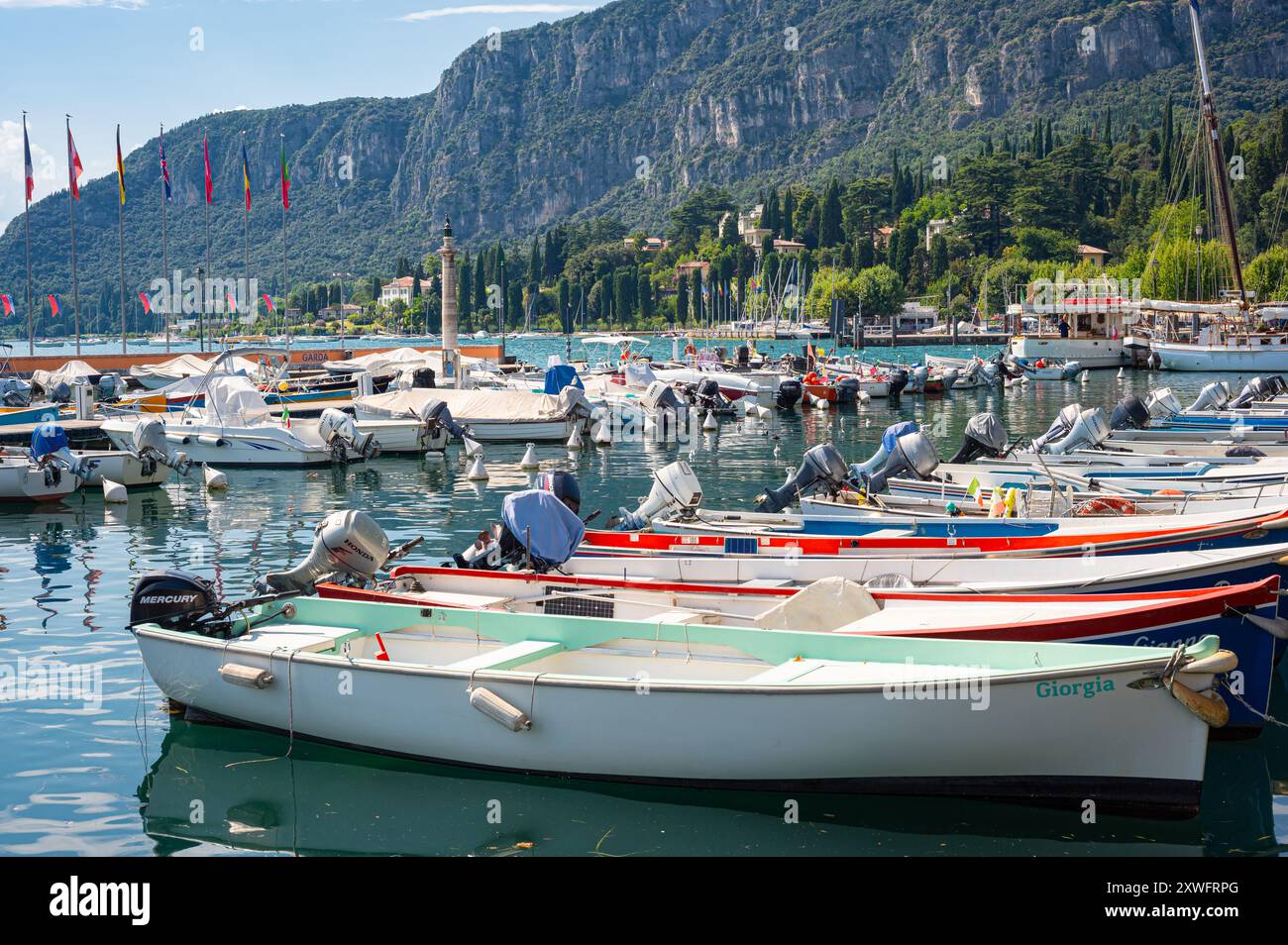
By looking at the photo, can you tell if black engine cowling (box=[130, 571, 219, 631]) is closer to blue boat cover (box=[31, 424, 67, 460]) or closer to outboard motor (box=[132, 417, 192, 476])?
blue boat cover (box=[31, 424, 67, 460])

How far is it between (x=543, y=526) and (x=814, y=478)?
7647 mm

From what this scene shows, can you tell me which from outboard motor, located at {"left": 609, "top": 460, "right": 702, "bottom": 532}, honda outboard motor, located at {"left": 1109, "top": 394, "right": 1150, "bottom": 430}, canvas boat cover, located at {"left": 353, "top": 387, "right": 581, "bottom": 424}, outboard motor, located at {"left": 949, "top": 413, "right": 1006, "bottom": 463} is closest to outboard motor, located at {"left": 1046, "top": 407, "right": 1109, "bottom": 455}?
outboard motor, located at {"left": 949, "top": 413, "right": 1006, "bottom": 463}

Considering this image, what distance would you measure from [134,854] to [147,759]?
228 centimetres

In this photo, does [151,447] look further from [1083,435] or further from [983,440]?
[1083,435]

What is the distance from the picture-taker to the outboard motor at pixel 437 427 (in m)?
40.1

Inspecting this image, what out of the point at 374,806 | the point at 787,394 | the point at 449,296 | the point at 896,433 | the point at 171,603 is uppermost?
the point at 449,296

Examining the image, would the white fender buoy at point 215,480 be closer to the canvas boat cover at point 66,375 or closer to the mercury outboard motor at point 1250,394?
the mercury outboard motor at point 1250,394

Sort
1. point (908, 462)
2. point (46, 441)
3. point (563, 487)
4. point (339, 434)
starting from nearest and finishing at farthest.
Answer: point (563, 487) → point (908, 462) → point (46, 441) → point (339, 434)

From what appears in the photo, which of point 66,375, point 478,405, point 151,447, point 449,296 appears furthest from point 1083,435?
point 66,375

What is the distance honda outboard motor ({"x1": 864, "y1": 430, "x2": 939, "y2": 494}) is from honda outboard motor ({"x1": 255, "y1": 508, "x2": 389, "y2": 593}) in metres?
9.81

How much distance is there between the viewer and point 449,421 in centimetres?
4056

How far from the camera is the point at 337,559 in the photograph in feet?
48.0

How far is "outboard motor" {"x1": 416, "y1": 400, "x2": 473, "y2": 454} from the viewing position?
132ft
